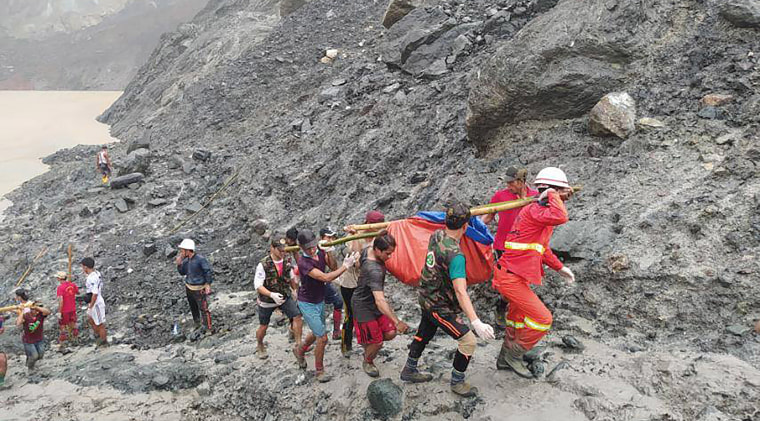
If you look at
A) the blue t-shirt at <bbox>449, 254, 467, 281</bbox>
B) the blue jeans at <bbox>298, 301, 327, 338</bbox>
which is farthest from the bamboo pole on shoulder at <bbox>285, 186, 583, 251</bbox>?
the blue t-shirt at <bbox>449, 254, 467, 281</bbox>

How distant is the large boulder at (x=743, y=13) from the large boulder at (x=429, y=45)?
452 centimetres

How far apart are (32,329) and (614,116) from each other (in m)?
7.24

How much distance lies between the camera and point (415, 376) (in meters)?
4.21

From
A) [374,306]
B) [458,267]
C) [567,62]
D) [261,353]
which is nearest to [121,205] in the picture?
[261,353]

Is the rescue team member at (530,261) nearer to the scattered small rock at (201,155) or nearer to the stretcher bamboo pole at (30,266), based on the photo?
the stretcher bamboo pole at (30,266)

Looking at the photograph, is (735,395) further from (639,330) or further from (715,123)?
(715,123)

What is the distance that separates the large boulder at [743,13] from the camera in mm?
5980

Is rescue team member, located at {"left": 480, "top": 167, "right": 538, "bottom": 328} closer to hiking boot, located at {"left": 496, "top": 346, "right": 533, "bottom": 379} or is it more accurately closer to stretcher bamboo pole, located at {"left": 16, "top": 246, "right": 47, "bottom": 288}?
hiking boot, located at {"left": 496, "top": 346, "right": 533, "bottom": 379}

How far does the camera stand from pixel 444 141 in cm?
816

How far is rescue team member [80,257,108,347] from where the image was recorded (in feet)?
22.2

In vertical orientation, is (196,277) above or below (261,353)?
above

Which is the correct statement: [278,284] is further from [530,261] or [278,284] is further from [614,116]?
[614,116]

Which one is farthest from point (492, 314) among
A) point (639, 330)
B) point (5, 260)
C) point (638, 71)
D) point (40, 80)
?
point (40, 80)

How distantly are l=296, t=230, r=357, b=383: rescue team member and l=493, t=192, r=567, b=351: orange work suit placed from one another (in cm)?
142
